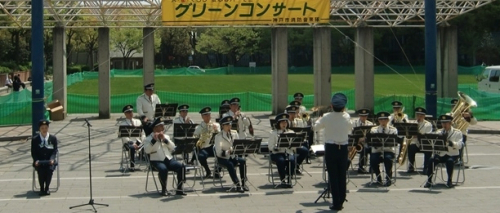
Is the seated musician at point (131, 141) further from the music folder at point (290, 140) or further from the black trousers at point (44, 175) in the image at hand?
the music folder at point (290, 140)

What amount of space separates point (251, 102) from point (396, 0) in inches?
436

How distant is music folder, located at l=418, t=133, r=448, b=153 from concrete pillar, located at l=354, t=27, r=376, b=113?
18.3 metres

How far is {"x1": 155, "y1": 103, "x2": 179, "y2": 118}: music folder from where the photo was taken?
20828mm

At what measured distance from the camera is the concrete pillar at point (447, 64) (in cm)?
3409

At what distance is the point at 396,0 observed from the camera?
2814 cm

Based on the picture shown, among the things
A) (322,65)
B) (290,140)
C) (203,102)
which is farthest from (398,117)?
(203,102)

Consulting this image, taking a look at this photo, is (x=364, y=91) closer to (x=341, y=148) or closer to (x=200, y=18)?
(x=200, y=18)

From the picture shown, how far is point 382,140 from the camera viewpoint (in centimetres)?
1571

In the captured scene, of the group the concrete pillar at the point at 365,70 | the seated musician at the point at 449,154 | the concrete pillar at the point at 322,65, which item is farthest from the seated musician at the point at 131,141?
the concrete pillar at the point at 365,70

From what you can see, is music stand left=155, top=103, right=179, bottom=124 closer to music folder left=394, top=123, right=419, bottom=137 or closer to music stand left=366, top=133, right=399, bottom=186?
music folder left=394, top=123, right=419, bottom=137

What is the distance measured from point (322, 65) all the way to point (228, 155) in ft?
64.5

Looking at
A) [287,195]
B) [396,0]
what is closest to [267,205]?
[287,195]

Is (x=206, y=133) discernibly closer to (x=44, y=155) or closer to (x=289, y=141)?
(x=289, y=141)

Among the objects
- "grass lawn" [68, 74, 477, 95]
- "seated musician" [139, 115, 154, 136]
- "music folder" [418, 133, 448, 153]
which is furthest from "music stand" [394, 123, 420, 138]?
"grass lawn" [68, 74, 477, 95]
